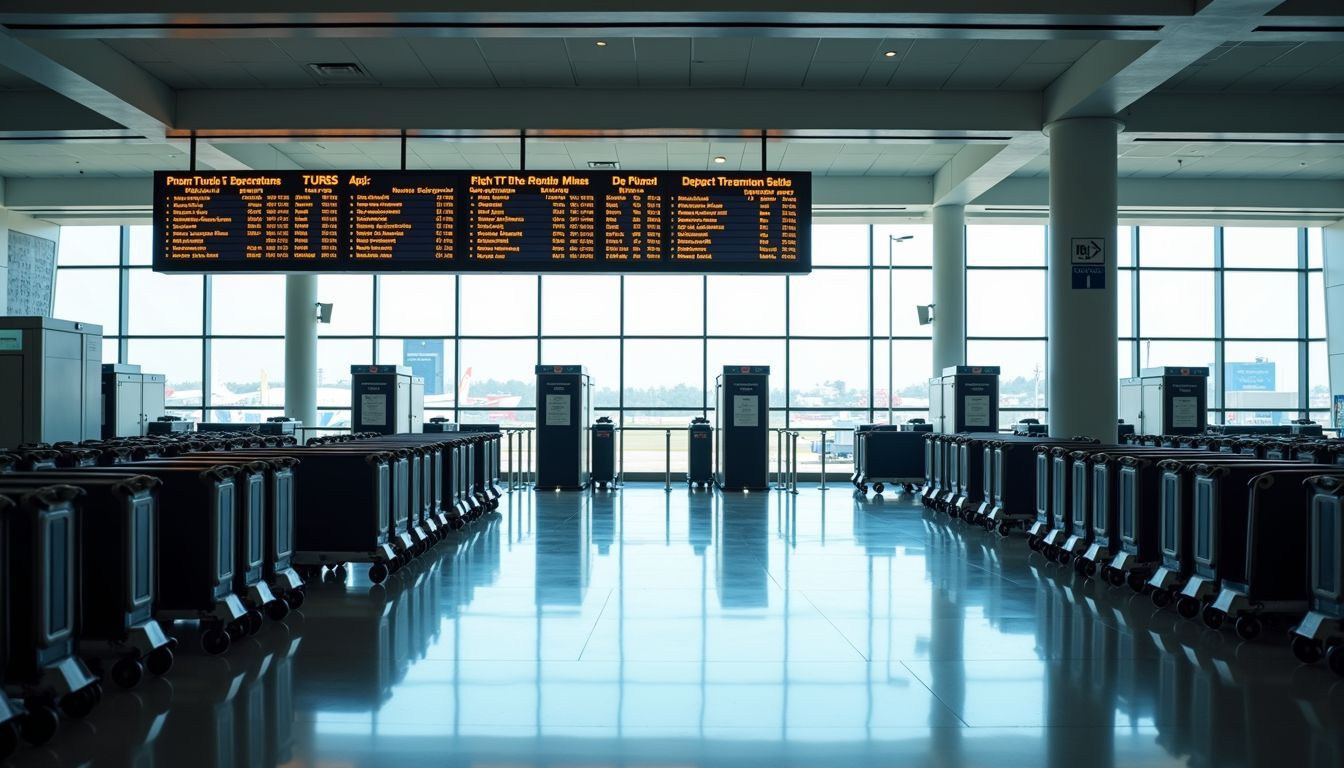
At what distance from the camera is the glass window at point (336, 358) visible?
19.0 meters

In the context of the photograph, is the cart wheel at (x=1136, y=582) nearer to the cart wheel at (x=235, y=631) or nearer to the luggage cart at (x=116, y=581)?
the cart wheel at (x=235, y=631)

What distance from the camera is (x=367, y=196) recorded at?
10.3 metres

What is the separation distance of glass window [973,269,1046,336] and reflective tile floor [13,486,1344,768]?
1225cm

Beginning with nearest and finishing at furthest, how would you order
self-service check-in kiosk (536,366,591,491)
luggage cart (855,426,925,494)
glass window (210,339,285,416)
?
luggage cart (855,426,925,494) → self-service check-in kiosk (536,366,591,491) → glass window (210,339,285,416)

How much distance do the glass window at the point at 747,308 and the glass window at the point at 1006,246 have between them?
378 cm

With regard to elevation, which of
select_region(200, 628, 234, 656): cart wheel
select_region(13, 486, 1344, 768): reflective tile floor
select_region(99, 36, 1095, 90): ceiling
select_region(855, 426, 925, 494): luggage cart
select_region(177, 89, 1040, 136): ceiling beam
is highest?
select_region(99, 36, 1095, 90): ceiling

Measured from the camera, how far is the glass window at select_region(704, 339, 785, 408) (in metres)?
18.8

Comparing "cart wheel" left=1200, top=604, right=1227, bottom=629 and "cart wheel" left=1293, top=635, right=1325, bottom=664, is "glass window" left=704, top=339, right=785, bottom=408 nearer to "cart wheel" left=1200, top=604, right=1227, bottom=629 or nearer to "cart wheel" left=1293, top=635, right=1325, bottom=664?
"cart wheel" left=1200, top=604, right=1227, bottom=629

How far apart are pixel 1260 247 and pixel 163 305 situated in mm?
20756

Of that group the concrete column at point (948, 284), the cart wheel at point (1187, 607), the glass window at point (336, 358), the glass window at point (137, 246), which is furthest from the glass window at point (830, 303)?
the cart wheel at point (1187, 607)

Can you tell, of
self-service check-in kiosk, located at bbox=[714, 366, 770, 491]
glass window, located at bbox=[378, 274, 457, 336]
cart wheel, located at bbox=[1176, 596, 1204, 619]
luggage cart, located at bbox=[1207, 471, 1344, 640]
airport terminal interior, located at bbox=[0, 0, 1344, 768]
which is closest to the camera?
airport terminal interior, located at bbox=[0, 0, 1344, 768]

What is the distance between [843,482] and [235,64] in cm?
1168

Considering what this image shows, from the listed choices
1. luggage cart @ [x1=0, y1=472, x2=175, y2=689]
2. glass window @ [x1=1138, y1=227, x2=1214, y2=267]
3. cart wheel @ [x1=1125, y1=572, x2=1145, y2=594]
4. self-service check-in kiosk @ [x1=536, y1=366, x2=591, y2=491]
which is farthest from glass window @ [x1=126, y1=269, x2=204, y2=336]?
glass window @ [x1=1138, y1=227, x2=1214, y2=267]

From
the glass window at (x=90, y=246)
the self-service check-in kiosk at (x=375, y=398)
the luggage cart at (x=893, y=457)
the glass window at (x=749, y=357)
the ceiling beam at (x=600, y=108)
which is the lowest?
the luggage cart at (x=893, y=457)
